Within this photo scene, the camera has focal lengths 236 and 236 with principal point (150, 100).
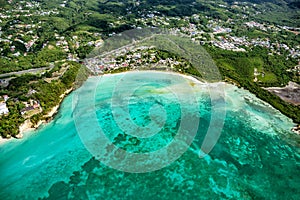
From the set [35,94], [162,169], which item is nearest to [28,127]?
[35,94]

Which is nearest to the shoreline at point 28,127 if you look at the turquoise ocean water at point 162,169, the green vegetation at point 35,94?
the green vegetation at point 35,94

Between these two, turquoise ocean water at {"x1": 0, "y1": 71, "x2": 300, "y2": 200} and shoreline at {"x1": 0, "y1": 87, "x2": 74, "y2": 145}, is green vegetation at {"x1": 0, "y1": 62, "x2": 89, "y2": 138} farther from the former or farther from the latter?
turquoise ocean water at {"x1": 0, "y1": 71, "x2": 300, "y2": 200}

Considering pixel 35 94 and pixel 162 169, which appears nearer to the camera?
pixel 162 169

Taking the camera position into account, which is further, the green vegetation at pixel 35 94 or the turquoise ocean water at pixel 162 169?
the green vegetation at pixel 35 94

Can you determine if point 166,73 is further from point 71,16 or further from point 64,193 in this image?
point 71,16

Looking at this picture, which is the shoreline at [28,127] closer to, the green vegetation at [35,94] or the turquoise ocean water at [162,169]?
the green vegetation at [35,94]

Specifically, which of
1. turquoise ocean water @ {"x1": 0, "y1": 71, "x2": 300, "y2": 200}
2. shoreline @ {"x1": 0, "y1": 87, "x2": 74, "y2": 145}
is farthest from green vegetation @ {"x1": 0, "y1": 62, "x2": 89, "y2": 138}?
turquoise ocean water @ {"x1": 0, "y1": 71, "x2": 300, "y2": 200}

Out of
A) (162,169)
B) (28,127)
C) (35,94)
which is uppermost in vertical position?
(35,94)

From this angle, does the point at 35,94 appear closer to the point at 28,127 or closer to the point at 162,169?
the point at 28,127

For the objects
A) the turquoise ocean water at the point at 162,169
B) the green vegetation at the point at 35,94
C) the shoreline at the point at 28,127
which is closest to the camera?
the turquoise ocean water at the point at 162,169
